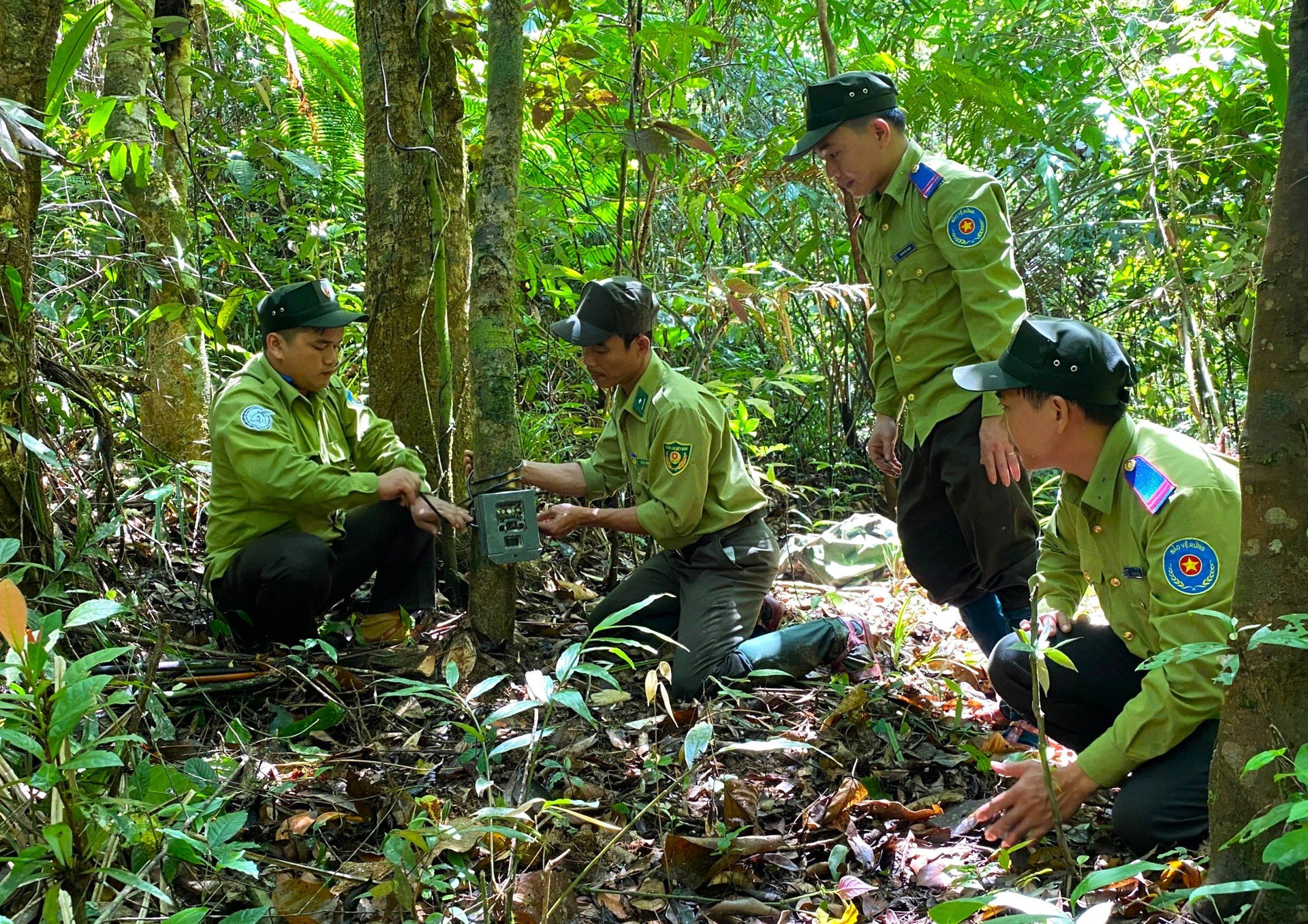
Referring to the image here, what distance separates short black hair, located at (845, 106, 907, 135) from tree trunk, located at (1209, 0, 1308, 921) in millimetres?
1933

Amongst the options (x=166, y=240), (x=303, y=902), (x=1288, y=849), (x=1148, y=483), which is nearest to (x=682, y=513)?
(x=1148, y=483)

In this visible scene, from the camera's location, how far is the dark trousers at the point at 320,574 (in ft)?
12.0

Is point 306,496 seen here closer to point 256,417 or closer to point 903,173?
point 256,417

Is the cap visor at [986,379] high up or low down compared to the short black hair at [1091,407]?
up

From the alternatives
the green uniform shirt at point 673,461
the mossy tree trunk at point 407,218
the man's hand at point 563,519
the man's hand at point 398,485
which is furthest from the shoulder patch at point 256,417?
the green uniform shirt at point 673,461

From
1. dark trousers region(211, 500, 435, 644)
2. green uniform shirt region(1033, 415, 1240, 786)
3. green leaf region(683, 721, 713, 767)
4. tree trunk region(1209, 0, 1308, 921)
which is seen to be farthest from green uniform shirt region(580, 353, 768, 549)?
tree trunk region(1209, 0, 1308, 921)

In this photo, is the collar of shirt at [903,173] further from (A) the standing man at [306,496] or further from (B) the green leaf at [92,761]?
(B) the green leaf at [92,761]

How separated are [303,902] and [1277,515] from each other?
6.78 ft

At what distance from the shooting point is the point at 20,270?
314 centimetres

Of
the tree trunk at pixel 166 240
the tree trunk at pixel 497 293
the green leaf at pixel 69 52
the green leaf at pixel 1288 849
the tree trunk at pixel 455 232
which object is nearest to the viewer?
the green leaf at pixel 1288 849

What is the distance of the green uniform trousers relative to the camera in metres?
3.64

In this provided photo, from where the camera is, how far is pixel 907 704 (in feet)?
11.3

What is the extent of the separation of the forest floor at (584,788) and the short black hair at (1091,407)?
3.30 feet

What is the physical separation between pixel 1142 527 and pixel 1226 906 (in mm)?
921
